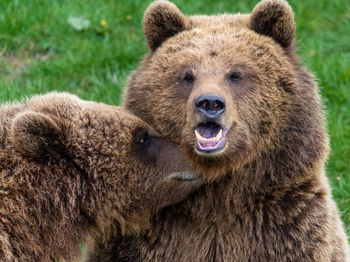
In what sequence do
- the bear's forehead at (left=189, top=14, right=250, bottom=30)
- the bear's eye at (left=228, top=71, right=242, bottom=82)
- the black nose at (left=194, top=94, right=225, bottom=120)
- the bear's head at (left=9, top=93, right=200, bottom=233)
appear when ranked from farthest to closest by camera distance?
the bear's forehead at (left=189, top=14, right=250, bottom=30) → the bear's eye at (left=228, top=71, right=242, bottom=82) → the bear's head at (left=9, top=93, right=200, bottom=233) → the black nose at (left=194, top=94, right=225, bottom=120)

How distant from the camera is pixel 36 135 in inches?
250

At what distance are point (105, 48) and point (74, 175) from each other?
4494mm

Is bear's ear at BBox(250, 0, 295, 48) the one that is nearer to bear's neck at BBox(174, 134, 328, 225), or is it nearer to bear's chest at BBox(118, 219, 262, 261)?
bear's neck at BBox(174, 134, 328, 225)

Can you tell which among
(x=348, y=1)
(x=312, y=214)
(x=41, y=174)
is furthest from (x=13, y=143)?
(x=348, y=1)

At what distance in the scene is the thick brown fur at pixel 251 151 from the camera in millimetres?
6562

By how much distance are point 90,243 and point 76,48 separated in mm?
4541

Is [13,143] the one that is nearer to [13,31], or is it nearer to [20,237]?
[20,237]

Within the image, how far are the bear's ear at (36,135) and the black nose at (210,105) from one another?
1.28 metres

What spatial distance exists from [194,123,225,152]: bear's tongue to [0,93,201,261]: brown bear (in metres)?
0.51

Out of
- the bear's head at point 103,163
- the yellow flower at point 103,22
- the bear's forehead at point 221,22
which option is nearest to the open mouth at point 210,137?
the bear's head at point 103,163

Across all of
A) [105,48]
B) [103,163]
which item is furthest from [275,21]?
[105,48]

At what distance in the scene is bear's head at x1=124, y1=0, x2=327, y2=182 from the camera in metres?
6.33

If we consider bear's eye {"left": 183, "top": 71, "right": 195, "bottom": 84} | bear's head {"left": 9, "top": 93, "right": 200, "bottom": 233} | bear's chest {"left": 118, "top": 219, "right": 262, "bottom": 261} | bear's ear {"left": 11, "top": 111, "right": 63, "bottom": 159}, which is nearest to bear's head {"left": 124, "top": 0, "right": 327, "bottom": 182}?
bear's eye {"left": 183, "top": 71, "right": 195, "bottom": 84}

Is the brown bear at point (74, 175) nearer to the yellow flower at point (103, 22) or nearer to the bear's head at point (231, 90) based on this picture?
the bear's head at point (231, 90)
